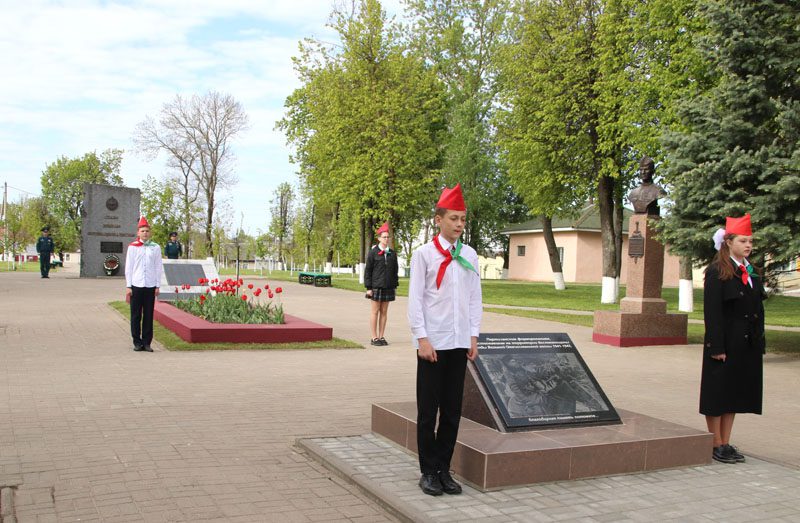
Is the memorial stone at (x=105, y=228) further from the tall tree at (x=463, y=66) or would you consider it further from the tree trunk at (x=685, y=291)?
the tree trunk at (x=685, y=291)

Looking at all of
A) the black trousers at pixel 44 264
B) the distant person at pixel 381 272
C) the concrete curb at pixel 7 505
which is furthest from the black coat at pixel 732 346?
the black trousers at pixel 44 264

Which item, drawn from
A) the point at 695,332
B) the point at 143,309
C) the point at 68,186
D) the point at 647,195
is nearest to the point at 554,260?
the point at 695,332

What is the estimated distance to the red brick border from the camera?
12156 mm

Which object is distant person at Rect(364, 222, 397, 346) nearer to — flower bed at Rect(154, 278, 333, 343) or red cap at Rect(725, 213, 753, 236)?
flower bed at Rect(154, 278, 333, 343)

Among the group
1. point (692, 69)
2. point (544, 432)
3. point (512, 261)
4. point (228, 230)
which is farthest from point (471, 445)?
point (228, 230)

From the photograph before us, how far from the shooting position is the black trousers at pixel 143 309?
1125 centimetres

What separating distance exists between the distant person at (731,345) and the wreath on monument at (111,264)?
3436cm

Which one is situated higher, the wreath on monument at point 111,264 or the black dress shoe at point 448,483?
the wreath on monument at point 111,264

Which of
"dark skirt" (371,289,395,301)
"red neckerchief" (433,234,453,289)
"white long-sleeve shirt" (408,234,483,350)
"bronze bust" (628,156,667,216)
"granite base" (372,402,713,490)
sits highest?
"bronze bust" (628,156,667,216)

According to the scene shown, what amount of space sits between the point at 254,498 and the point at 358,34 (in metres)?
32.5

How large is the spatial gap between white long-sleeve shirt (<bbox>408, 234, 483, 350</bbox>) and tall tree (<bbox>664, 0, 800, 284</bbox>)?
8251 mm

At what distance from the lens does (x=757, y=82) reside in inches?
474

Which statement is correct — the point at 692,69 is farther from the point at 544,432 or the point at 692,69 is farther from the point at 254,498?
the point at 254,498

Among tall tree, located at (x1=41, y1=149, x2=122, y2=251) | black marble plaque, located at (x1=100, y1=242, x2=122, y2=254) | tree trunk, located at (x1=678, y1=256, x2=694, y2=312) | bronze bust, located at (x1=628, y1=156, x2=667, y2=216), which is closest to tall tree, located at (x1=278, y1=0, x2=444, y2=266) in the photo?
black marble plaque, located at (x1=100, y1=242, x2=122, y2=254)
